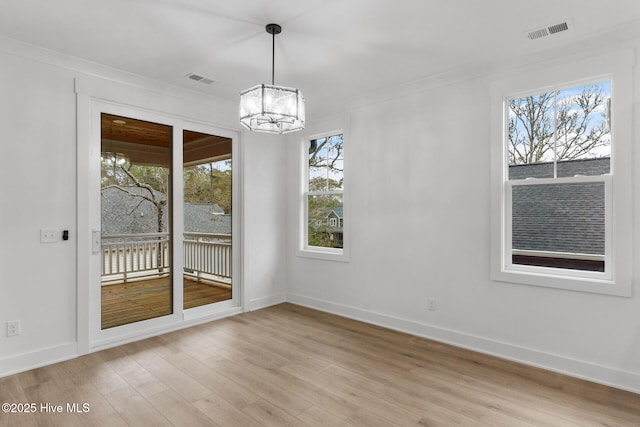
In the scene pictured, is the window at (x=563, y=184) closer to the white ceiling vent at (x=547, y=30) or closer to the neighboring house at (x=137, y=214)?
the white ceiling vent at (x=547, y=30)

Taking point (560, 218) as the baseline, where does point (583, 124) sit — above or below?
above

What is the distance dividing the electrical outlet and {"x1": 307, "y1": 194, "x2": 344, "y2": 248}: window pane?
3235 millimetres

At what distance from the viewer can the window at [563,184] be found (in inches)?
107

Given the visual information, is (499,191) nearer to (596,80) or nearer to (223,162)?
(596,80)

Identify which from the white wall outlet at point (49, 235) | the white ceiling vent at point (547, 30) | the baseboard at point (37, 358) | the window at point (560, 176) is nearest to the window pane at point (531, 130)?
the window at point (560, 176)

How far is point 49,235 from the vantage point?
10.1 feet

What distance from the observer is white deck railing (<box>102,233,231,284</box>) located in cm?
354

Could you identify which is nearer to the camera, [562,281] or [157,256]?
[562,281]

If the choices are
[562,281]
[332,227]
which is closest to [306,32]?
[332,227]

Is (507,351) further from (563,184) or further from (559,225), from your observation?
(563,184)

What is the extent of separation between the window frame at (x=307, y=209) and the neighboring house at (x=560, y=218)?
6.33 ft

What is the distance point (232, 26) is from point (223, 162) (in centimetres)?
207

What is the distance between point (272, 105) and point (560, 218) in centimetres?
261

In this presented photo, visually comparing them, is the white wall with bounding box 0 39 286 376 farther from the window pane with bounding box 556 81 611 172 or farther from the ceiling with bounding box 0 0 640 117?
the window pane with bounding box 556 81 611 172
